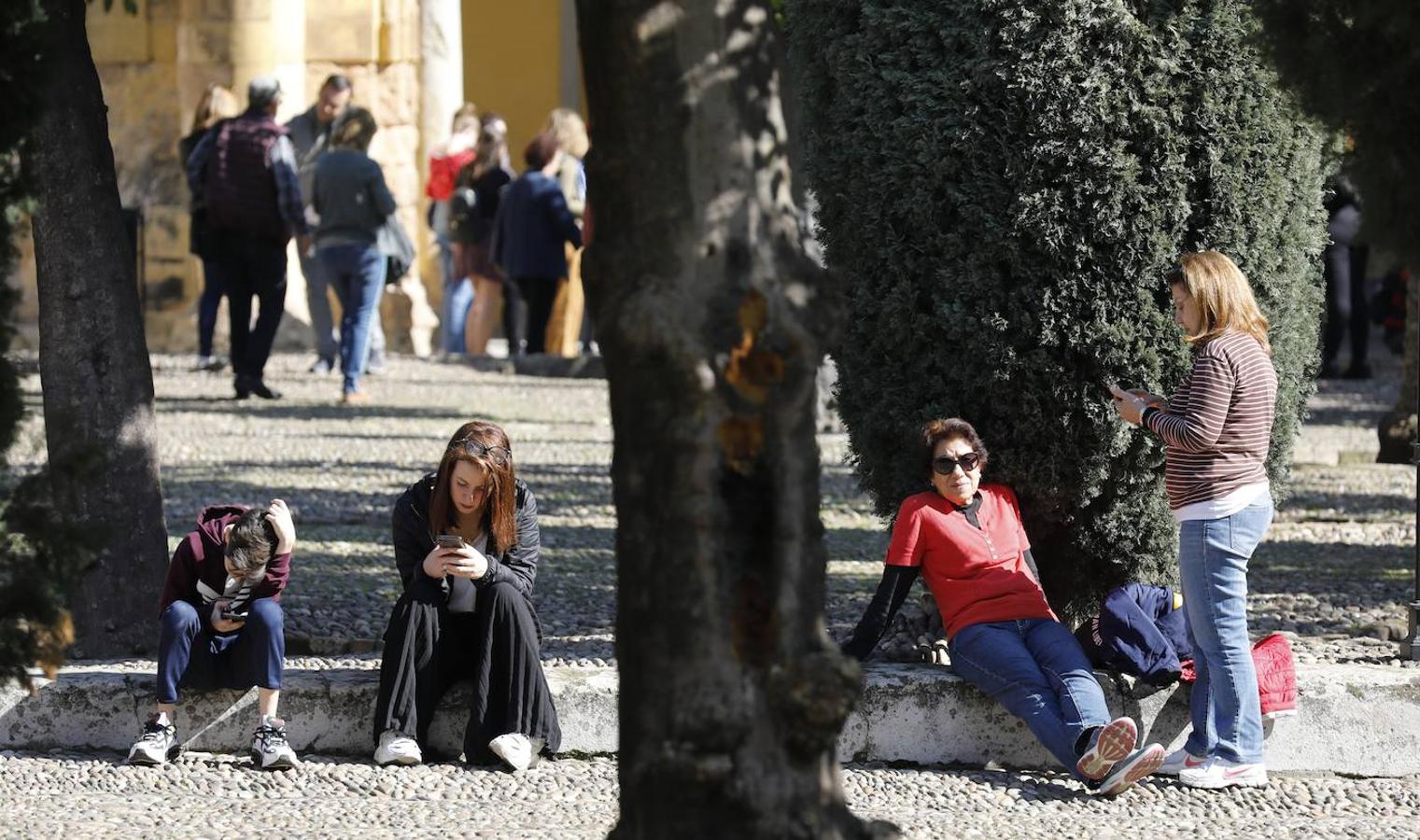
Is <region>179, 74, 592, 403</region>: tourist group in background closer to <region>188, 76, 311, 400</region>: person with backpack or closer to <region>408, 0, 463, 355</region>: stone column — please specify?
<region>188, 76, 311, 400</region>: person with backpack

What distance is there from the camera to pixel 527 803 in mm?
5711

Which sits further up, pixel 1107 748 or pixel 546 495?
pixel 546 495

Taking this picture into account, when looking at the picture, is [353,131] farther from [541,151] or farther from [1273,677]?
[1273,677]

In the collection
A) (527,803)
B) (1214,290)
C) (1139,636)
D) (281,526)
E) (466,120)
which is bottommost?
(527,803)

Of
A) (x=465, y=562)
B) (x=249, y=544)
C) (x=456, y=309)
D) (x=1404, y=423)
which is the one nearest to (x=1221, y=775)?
(x=465, y=562)

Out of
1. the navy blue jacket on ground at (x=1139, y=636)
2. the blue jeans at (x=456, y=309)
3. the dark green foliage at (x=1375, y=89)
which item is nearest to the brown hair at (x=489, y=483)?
the navy blue jacket on ground at (x=1139, y=636)

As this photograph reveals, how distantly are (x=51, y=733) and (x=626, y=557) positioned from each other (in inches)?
116

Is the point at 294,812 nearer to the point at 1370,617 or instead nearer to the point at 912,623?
the point at 912,623

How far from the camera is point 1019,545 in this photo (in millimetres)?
6250

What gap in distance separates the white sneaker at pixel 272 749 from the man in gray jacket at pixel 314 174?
328 inches

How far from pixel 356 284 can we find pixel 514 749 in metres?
8.27

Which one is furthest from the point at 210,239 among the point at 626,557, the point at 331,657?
the point at 626,557

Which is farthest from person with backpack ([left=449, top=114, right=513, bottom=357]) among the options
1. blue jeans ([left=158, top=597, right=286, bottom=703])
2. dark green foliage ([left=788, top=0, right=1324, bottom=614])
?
blue jeans ([left=158, top=597, right=286, bottom=703])

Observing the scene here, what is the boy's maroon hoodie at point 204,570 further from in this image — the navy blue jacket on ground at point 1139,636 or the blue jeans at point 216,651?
the navy blue jacket on ground at point 1139,636
